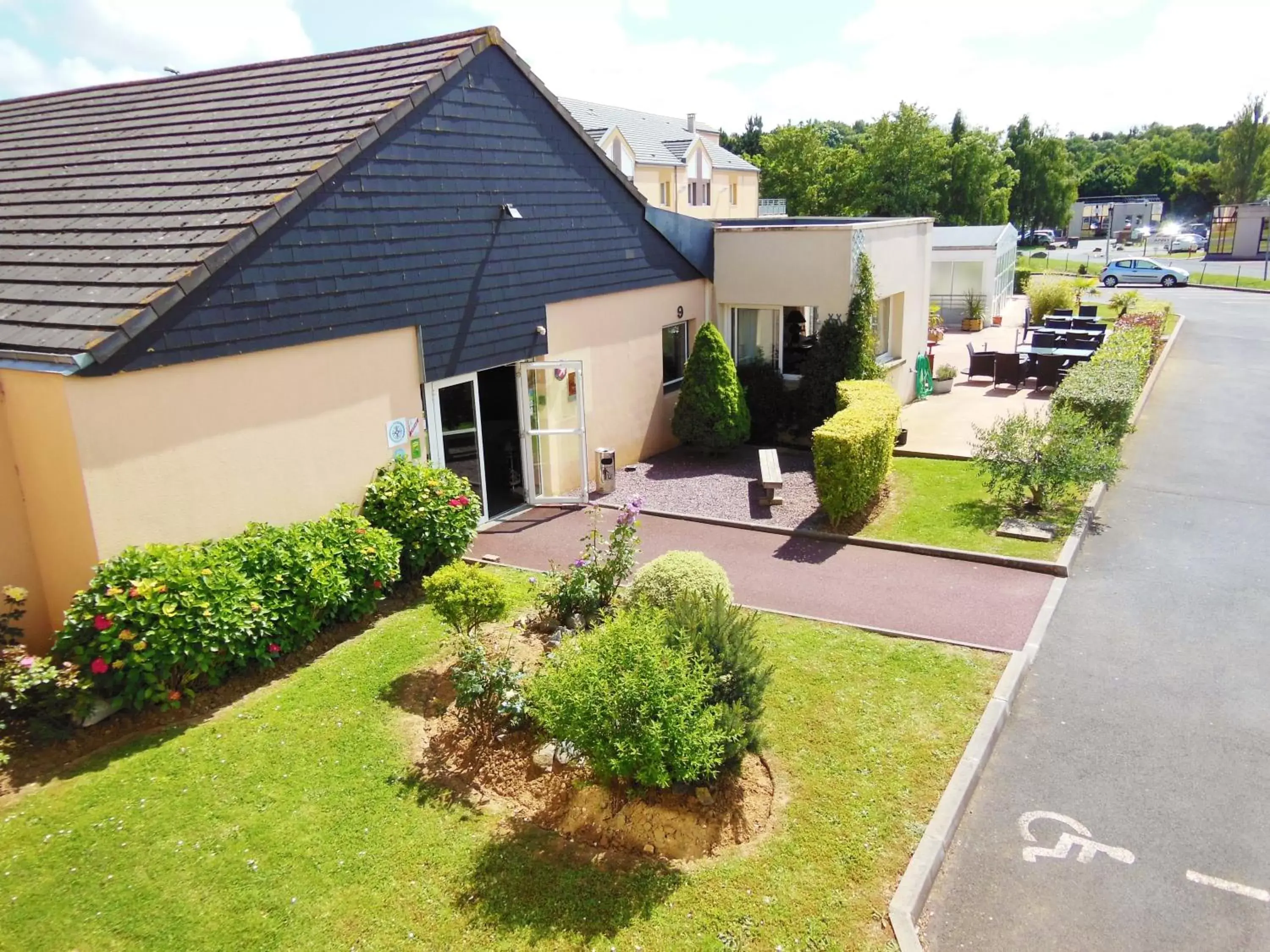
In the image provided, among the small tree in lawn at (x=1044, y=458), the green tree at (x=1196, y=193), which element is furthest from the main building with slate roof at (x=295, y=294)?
the green tree at (x=1196, y=193)

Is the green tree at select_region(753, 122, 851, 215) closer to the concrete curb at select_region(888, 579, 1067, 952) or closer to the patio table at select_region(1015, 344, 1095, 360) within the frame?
the patio table at select_region(1015, 344, 1095, 360)

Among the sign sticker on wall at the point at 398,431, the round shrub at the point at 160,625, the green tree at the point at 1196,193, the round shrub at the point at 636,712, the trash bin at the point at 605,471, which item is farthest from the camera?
the green tree at the point at 1196,193

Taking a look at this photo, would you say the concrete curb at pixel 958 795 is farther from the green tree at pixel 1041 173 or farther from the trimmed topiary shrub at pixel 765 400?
the green tree at pixel 1041 173

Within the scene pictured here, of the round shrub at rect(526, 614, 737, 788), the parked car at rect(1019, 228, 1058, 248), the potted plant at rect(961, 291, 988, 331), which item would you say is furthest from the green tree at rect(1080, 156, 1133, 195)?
the round shrub at rect(526, 614, 737, 788)

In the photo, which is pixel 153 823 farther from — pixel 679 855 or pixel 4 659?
pixel 679 855

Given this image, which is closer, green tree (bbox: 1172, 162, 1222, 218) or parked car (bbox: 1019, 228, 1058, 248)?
parked car (bbox: 1019, 228, 1058, 248)

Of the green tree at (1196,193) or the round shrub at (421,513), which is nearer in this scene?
the round shrub at (421,513)
